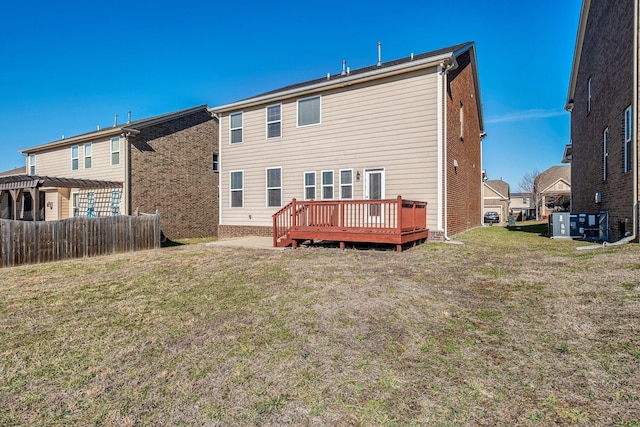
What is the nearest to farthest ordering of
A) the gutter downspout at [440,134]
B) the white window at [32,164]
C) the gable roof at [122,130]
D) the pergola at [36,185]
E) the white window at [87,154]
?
the gutter downspout at [440,134]
the pergola at [36,185]
the gable roof at [122,130]
the white window at [87,154]
the white window at [32,164]

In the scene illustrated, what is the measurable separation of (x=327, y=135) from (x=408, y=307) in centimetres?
906

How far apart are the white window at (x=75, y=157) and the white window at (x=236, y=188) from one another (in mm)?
10110

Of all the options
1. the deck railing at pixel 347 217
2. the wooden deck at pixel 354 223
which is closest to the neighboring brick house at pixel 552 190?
the deck railing at pixel 347 217

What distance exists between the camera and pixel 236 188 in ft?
48.2

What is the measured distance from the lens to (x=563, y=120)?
3397cm

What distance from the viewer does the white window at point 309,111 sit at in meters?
12.7

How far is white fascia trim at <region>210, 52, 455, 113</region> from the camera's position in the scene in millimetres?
10203

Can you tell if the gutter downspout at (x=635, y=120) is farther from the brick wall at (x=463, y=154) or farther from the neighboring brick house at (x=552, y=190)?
the neighboring brick house at (x=552, y=190)

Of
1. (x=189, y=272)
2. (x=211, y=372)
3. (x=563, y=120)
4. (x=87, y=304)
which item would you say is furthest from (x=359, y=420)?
(x=563, y=120)

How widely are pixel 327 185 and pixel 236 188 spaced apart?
14.9 ft

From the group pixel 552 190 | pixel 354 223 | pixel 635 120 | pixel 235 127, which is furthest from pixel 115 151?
pixel 552 190

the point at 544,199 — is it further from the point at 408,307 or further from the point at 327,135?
the point at 408,307

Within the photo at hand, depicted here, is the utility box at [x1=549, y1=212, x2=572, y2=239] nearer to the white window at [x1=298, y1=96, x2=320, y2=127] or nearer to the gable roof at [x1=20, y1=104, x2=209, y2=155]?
the white window at [x1=298, y1=96, x2=320, y2=127]

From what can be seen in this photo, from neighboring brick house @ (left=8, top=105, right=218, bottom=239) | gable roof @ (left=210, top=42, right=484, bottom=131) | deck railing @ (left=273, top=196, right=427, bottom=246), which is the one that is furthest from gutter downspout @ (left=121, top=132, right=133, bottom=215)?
deck railing @ (left=273, top=196, right=427, bottom=246)
